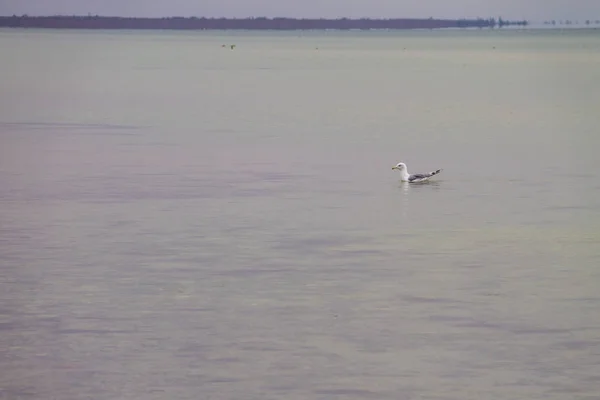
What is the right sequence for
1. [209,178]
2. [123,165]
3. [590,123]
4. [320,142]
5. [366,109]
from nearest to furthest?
1. [209,178]
2. [123,165]
3. [320,142]
4. [590,123]
5. [366,109]

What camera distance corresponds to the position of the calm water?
35.2ft

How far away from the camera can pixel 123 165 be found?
2442 cm

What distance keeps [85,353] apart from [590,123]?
26302mm

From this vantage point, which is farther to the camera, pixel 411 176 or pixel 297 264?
pixel 411 176

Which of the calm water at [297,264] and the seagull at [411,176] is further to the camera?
the seagull at [411,176]

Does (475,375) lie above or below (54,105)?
above

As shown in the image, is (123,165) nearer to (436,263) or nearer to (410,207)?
(410,207)

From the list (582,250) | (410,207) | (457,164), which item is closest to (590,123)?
(457,164)

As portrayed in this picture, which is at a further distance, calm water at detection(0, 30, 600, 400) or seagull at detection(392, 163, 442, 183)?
seagull at detection(392, 163, 442, 183)

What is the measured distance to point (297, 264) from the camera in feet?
48.6

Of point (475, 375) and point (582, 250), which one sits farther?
point (582, 250)

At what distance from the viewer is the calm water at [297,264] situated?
10.7 metres

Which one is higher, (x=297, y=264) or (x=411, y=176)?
(x=297, y=264)

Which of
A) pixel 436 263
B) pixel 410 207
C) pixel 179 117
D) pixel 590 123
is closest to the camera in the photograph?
pixel 436 263
